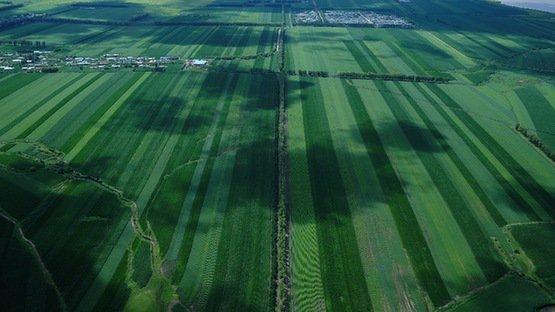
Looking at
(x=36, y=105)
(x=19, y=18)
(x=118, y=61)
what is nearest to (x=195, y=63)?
(x=118, y=61)

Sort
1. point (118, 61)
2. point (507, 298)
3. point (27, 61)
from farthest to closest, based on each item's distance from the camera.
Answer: point (118, 61) → point (27, 61) → point (507, 298)

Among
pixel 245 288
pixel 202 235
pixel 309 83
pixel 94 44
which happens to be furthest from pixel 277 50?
pixel 245 288

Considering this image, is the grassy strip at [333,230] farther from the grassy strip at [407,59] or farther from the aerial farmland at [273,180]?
the grassy strip at [407,59]

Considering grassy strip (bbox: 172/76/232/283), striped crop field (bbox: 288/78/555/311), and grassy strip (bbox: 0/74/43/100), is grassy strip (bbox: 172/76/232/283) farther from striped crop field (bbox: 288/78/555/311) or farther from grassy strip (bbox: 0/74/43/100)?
grassy strip (bbox: 0/74/43/100)

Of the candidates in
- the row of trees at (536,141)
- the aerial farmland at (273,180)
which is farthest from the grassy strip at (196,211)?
the row of trees at (536,141)

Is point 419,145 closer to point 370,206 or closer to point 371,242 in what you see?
point 370,206

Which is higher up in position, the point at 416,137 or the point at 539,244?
the point at 416,137

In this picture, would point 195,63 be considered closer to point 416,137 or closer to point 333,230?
point 416,137
